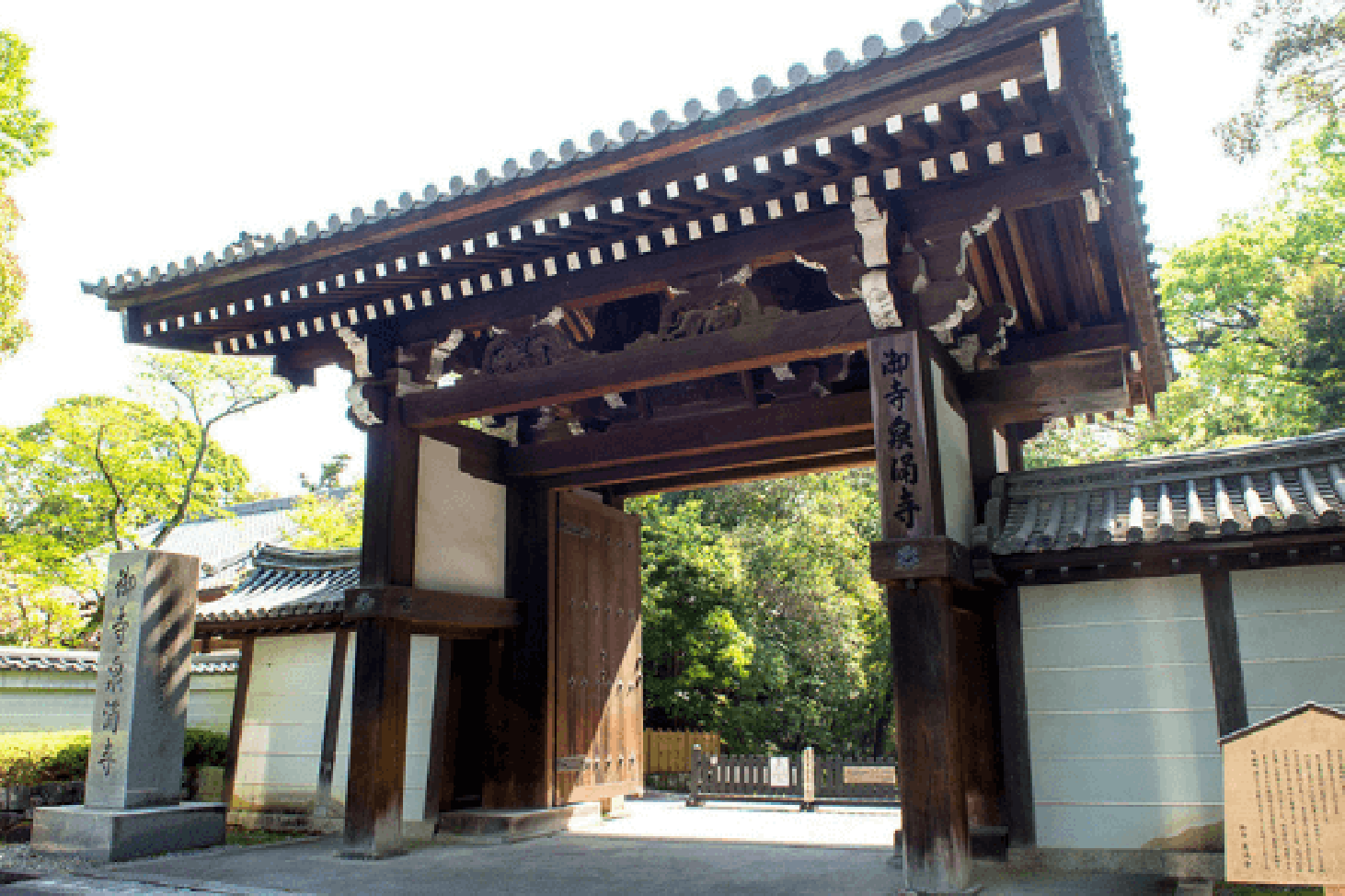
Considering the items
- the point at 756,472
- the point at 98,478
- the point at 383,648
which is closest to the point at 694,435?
the point at 756,472

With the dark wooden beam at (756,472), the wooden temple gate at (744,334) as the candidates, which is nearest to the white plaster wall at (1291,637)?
the wooden temple gate at (744,334)

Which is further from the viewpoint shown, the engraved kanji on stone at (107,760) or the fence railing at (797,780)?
the fence railing at (797,780)

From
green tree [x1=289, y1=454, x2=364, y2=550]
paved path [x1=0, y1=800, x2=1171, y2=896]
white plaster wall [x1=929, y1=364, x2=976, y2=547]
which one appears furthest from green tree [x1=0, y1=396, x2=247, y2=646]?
white plaster wall [x1=929, y1=364, x2=976, y2=547]

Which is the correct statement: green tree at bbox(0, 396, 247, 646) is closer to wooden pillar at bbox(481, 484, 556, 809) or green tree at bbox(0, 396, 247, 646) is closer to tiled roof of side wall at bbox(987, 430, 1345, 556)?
wooden pillar at bbox(481, 484, 556, 809)

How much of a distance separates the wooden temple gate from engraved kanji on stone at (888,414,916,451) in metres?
0.02

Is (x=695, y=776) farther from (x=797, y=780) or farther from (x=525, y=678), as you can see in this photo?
(x=525, y=678)

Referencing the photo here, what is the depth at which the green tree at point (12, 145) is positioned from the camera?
1461 centimetres

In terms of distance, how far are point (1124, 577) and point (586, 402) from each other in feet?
17.1

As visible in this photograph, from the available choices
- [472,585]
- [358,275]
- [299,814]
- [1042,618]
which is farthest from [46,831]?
[1042,618]

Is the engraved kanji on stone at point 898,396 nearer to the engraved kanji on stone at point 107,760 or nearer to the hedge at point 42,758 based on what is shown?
the engraved kanji on stone at point 107,760

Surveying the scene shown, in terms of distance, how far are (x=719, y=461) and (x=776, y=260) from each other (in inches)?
118

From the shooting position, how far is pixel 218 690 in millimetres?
11992

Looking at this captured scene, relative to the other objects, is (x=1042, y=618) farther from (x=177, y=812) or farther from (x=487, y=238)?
(x=177, y=812)

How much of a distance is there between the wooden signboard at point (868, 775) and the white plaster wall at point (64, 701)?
7.85m
